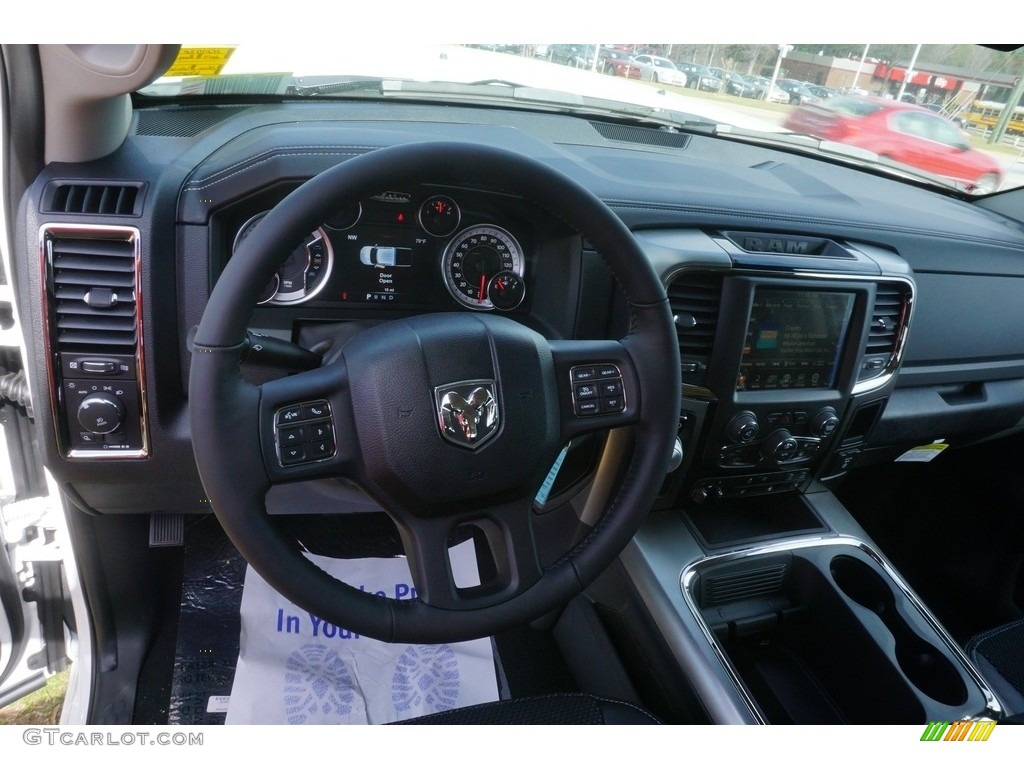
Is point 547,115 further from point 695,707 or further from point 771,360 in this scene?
point 695,707

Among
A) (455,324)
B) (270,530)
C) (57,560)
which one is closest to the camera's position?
(270,530)

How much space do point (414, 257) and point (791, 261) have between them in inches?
29.7

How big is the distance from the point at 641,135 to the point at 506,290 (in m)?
0.69

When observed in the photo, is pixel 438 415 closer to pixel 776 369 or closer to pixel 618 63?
pixel 776 369

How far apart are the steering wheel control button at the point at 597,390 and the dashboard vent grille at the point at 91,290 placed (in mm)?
729

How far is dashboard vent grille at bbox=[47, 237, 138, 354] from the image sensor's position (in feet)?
3.77

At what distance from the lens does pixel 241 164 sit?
1199 mm

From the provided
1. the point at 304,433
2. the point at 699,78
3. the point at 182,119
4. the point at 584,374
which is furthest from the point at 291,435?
the point at 699,78

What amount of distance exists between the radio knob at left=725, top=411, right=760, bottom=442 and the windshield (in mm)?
764

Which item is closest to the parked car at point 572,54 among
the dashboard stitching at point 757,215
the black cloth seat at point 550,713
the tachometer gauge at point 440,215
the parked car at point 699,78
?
the parked car at point 699,78

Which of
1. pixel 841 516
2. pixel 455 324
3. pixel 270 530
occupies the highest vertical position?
pixel 455 324

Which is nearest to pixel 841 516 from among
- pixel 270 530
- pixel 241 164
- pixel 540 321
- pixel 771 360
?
pixel 771 360

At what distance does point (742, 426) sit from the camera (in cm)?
153

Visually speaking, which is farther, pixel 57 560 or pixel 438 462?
pixel 57 560
